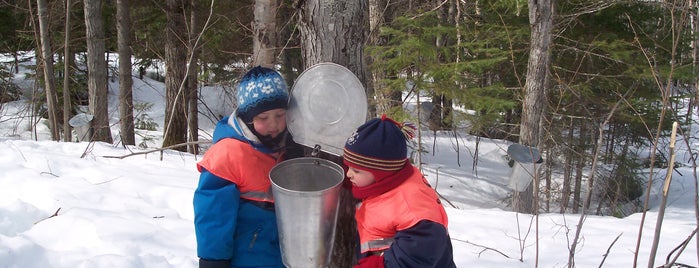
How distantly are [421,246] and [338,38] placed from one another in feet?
3.85

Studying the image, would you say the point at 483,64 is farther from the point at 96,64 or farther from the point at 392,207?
the point at 96,64

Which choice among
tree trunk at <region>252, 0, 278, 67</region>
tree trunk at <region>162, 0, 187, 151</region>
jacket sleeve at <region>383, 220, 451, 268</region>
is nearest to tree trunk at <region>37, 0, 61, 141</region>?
tree trunk at <region>162, 0, 187, 151</region>

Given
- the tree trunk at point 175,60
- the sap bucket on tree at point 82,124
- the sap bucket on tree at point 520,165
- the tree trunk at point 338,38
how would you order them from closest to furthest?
the tree trunk at point 338,38
the sap bucket on tree at point 520,165
the sap bucket on tree at point 82,124
the tree trunk at point 175,60

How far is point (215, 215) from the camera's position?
1.77 meters

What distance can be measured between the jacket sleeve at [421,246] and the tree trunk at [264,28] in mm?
3289

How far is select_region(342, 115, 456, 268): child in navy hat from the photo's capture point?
1538 mm

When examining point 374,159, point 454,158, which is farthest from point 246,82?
point 454,158

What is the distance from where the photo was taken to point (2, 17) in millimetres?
13250

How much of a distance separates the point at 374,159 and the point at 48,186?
145 inches

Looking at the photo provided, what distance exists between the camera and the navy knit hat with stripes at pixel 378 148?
66.4 inches

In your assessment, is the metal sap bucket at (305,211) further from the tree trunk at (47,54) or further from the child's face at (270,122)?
the tree trunk at (47,54)

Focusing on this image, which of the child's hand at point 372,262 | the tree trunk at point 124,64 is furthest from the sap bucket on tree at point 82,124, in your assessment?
the child's hand at point 372,262

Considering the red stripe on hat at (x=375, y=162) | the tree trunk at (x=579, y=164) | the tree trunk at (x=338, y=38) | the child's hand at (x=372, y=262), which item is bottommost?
the tree trunk at (x=579, y=164)

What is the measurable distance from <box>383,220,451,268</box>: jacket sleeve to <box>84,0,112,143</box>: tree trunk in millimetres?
8013
